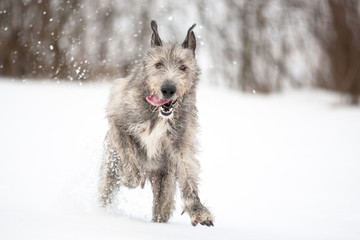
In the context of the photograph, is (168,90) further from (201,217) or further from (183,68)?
(201,217)

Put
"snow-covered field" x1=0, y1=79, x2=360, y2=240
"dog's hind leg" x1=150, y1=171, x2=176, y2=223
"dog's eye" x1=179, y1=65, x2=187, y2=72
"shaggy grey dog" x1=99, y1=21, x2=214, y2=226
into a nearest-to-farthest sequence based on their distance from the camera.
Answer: "snow-covered field" x1=0, y1=79, x2=360, y2=240 < "shaggy grey dog" x1=99, y1=21, x2=214, y2=226 < "dog's eye" x1=179, y1=65, x2=187, y2=72 < "dog's hind leg" x1=150, y1=171, x2=176, y2=223

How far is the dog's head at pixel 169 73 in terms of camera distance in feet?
12.9

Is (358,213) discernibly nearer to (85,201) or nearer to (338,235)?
(338,235)

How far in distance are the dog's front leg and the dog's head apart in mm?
524

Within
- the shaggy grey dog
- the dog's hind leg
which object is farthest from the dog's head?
the dog's hind leg

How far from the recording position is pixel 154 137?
165 inches

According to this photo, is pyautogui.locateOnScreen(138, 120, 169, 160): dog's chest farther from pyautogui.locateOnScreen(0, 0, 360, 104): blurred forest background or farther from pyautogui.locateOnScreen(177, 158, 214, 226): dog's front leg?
pyautogui.locateOnScreen(0, 0, 360, 104): blurred forest background

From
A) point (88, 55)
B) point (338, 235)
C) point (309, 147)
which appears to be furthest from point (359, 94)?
point (338, 235)

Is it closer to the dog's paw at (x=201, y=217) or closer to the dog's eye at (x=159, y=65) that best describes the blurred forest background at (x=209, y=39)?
the dog's eye at (x=159, y=65)

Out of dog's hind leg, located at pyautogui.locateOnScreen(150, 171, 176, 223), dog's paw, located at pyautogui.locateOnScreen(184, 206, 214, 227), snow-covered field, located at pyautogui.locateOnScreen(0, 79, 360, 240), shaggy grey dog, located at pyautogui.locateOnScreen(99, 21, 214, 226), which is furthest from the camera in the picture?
dog's hind leg, located at pyautogui.locateOnScreen(150, 171, 176, 223)

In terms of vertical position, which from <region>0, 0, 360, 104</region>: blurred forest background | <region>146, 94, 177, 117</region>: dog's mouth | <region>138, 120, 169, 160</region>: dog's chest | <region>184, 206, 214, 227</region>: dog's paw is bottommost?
<region>184, 206, 214, 227</region>: dog's paw

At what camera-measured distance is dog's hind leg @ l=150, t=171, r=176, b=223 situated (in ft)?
14.5

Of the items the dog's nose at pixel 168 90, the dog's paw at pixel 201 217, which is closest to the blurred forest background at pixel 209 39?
the dog's nose at pixel 168 90

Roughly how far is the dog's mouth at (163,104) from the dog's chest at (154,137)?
20cm
